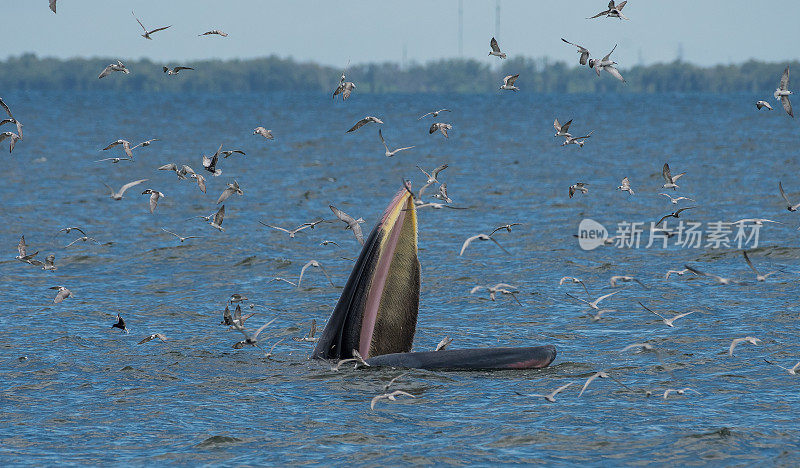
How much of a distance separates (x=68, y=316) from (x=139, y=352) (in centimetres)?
352

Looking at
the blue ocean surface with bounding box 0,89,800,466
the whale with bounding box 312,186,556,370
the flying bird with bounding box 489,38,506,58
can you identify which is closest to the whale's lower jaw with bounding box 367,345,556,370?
the whale with bounding box 312,186,556,370

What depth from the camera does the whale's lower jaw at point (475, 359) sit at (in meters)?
13.1

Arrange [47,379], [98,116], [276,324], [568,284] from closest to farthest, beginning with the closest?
[47,379] → [276,324] → [568,284] → [98,116]

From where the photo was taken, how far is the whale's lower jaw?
43.1 feet

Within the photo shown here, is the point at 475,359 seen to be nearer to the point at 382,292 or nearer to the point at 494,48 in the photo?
the point at 382,292

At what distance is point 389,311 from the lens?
12586mm

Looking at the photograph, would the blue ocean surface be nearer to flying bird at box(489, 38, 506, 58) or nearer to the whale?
the whale

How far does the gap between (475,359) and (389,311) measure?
161 cm

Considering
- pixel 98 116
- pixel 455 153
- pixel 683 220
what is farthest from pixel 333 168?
pixel 98 116

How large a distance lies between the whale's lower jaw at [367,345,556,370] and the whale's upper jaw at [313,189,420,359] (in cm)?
27

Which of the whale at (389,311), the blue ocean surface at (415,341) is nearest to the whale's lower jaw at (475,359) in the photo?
the whale at (389,311)

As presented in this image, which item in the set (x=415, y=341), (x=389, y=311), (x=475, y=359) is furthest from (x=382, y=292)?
(x=415, y=341)

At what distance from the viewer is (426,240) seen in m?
29.1

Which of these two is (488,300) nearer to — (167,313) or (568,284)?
(568,284)
